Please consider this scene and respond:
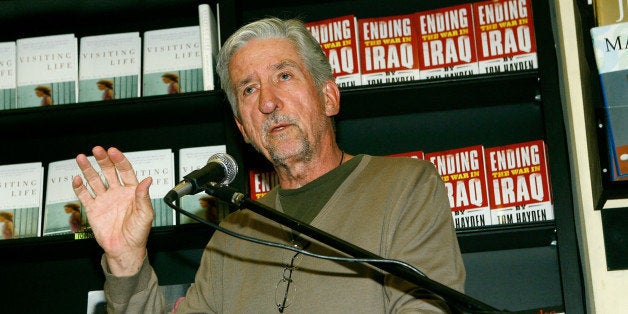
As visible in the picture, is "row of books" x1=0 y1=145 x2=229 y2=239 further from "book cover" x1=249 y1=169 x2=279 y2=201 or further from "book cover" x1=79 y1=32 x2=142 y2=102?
"book cover" x1=79 y1=32 x2=142 y2=102

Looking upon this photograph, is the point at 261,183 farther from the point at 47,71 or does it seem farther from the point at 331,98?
the point at 47,71

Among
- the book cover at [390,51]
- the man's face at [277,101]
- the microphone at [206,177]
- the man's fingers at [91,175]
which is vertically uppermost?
the book cover at [390,51]

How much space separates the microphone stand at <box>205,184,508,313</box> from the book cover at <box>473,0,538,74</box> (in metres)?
1.45

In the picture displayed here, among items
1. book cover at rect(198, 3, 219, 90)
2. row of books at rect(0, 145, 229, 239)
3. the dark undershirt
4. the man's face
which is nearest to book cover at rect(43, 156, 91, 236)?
row of books at rect(0, 145, 229, 239)

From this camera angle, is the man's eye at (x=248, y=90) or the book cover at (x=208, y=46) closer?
the man's eye at (x=248, y=90)

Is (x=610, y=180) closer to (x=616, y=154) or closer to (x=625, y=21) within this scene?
(x=616, y=154)

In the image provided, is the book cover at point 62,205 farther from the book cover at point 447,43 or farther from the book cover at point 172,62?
the book cover at point 447,43

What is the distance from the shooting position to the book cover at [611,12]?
103 inches

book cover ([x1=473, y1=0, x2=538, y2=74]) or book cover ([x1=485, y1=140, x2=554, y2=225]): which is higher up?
book cover ([x1=473, y1=0, x2=538, y2=74])

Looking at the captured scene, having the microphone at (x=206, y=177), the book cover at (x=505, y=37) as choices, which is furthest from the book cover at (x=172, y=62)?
the microphone at (x=206, y=177)

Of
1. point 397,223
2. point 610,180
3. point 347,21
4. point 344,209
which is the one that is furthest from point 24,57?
point 610,180

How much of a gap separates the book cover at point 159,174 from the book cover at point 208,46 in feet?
0.95

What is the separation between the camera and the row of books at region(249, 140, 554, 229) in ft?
8.43

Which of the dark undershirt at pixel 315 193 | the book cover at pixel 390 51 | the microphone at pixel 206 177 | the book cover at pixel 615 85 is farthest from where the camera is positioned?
the book cover at pixel 390 51
